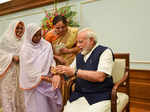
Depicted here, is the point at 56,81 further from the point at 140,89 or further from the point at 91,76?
the point at 140,89

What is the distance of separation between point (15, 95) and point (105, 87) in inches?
53.3

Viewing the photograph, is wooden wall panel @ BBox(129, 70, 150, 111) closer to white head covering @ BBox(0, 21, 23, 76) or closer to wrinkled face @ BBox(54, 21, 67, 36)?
wrinkled face @ BBox(54, 21, 67, 36)

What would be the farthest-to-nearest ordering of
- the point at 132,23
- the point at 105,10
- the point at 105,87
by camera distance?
the point at 105,10, the point at 132,23, the point at 105,87

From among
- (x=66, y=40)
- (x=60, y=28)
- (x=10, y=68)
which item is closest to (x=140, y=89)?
(x=66, y=40)

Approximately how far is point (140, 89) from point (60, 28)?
1.80m

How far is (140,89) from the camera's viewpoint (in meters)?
2.58

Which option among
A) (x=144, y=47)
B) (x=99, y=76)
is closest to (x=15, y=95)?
(x=99, y=76)

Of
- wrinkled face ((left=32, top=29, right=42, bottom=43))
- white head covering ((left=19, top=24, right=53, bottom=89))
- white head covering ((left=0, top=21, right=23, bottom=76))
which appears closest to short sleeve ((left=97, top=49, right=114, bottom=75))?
white head covering ((left=19, top=24, right=53, bottom=89))

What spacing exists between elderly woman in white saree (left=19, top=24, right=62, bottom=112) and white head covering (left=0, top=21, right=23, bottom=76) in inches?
10.3

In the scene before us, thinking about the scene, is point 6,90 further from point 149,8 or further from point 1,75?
point 149,8

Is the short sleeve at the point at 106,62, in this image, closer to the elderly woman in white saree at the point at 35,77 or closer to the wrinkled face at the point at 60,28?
the elderly woman in white saree at the point at 35,77

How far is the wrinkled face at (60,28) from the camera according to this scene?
2.34m

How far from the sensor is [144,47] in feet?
8.38

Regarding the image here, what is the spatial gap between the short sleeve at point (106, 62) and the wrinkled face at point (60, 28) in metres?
1.11
